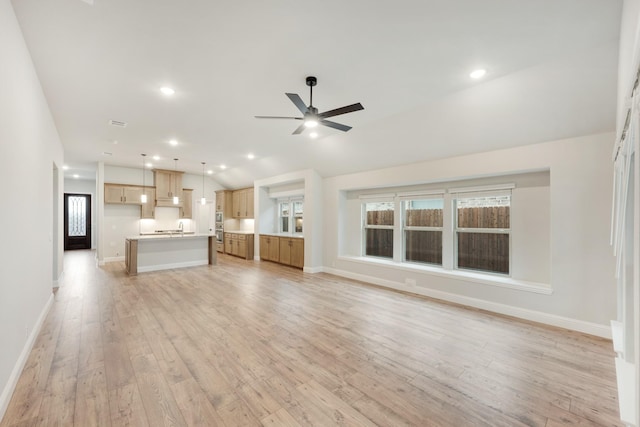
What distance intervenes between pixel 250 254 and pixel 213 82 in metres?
6.70

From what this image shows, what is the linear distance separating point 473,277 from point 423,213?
1.59 metres

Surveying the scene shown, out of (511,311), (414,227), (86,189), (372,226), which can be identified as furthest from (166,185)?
(511,311)

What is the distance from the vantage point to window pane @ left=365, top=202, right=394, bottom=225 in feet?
20.0

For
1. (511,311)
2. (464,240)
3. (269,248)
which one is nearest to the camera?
(511,311)

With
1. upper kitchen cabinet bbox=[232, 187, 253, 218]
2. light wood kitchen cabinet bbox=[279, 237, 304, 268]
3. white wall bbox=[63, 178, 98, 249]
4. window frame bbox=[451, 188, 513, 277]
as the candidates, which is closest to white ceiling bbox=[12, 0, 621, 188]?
window frame bbox=[451, 188, 513, 277]

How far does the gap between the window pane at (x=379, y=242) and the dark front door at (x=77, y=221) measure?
39.5 ft

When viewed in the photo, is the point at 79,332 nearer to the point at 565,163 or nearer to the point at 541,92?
the point at 541,92

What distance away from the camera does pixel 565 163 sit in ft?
11.6

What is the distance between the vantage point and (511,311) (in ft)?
12.9

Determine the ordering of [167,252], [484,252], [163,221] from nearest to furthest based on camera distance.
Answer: [484,252] < [167,252] < [163,221]

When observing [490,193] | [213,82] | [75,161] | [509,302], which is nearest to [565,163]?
[490,193]

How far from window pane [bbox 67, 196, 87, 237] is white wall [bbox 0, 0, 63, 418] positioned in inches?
387

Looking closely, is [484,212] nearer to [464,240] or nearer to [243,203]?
[464,240]

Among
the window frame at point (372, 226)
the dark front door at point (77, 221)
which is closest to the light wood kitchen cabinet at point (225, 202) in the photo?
the dark front door at point (77, 221)
